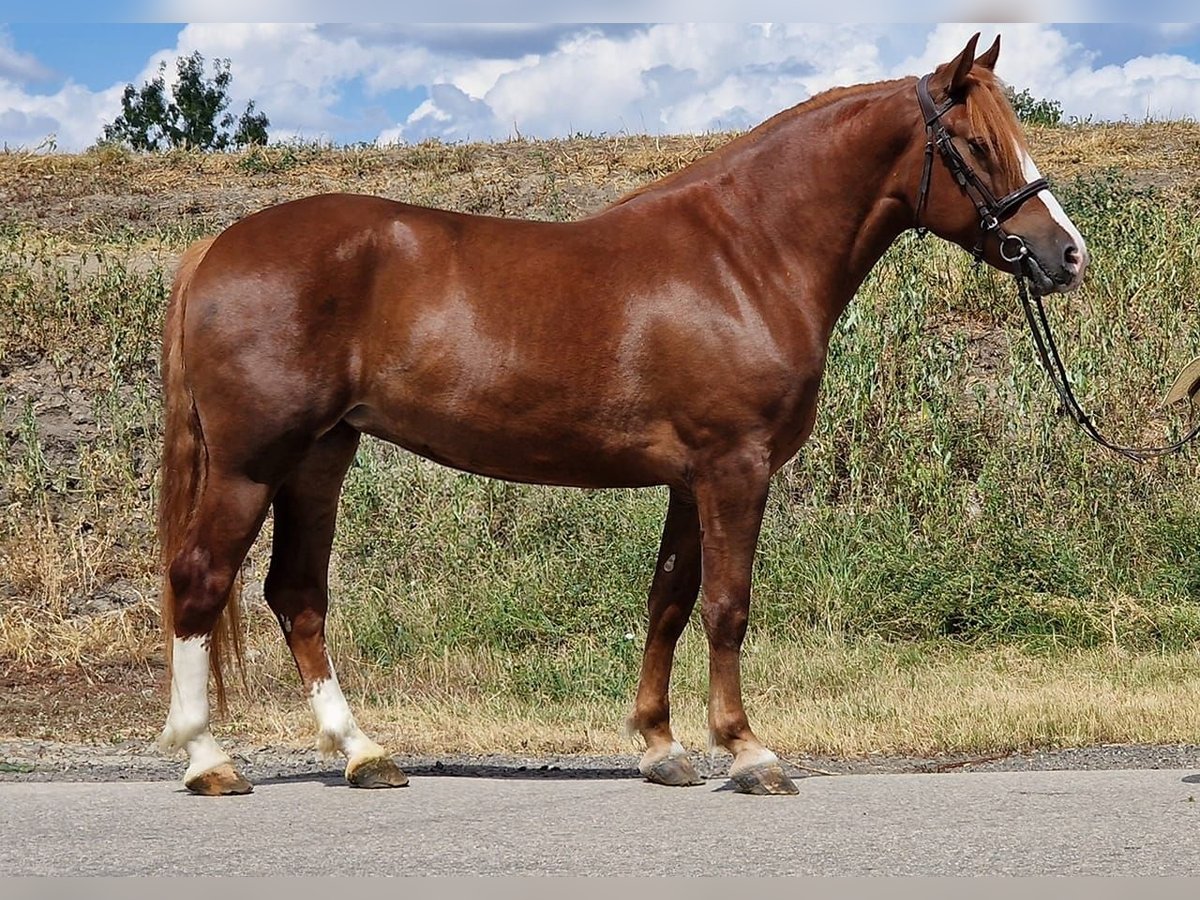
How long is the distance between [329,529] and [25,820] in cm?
180

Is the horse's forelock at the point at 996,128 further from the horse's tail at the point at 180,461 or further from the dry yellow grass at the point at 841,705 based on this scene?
the horse's tail at the point at 180,461

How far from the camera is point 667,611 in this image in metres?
6.21

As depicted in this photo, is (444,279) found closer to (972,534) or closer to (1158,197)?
(972,534)

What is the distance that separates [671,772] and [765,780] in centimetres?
45

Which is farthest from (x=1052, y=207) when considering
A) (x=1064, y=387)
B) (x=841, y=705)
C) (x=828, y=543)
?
(x=828, y=543)

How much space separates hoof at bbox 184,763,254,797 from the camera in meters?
5.70

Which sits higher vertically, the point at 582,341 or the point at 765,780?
the point at 582,341

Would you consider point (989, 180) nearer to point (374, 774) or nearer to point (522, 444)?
point (522, 444)

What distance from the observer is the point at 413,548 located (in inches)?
429

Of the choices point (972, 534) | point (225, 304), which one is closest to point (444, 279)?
point (225, 304)

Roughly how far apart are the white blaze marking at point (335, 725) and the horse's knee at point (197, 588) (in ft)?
1.83

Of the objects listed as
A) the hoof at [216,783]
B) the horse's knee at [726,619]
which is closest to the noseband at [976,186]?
the horse's knee at [726,619]

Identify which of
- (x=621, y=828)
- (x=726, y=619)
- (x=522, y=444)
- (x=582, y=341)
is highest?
(x=582, y=341)

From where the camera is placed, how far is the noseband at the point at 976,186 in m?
5.77
